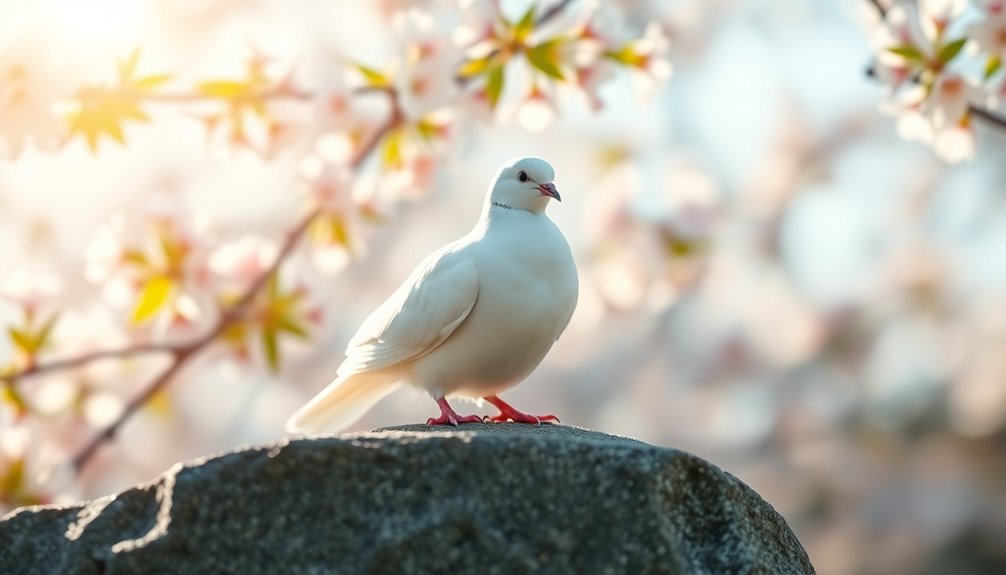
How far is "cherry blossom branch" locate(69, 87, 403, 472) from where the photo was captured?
3596 millimetres

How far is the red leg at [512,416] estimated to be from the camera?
3057 millimetres

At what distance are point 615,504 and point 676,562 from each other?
5.7 inches

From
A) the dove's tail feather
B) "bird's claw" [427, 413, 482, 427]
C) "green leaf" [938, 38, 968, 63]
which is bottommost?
"bird's claw" [427, 413, 482, 427]

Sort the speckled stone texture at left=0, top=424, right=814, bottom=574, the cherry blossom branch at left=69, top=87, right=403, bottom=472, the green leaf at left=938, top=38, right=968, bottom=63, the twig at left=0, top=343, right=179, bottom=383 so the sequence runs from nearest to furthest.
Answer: the speckled stone texture at left=0, top=424, right=814, bottom=574 → the green leaf at left=938, top=38, right=968, bottom=63 → the twig at left=0, top=343, right=179, bottom=383 → the cherry blossom branch at left=69, top=87, right=403, bottom=472

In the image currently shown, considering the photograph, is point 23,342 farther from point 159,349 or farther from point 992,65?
point 992,65

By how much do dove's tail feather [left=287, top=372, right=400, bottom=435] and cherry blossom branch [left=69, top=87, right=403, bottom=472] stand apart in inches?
18.9

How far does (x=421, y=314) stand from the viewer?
300 cm

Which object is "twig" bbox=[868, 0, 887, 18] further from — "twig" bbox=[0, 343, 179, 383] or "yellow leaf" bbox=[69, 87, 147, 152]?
"twig" bbox=[0, 343, 179, 383]

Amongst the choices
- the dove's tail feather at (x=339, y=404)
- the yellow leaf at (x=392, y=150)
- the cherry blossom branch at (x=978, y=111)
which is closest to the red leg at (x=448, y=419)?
the dove's tail feather at (x=339, y=404)

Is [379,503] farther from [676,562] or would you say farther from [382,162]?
[382,162]

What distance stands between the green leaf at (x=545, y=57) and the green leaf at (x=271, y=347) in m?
1.17

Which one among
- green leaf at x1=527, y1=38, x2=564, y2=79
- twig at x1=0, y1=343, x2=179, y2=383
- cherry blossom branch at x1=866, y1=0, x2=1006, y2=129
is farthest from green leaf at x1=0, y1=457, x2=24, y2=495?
cherry blossom branch at x1=866, y1=0, x2=1006, y2=129

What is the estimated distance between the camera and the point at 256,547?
220 cm

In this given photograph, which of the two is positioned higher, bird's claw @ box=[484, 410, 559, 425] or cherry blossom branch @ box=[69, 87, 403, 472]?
cherry blossom branch @ box=[69, 87, 403, 472]
